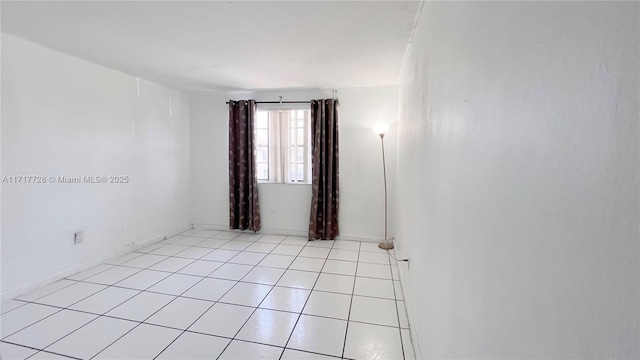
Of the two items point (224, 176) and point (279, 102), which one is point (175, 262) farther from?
point (279, 102)

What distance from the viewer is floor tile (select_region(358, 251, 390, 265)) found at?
11.1 feet

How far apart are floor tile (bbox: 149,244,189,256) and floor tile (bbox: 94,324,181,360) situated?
1.70 m

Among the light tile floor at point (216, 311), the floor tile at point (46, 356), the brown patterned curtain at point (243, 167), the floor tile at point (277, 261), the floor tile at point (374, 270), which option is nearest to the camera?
the floor tile at point (46, 356)

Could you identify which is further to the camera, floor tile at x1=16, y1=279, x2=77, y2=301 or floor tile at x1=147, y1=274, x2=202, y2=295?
floor tile at x1=147, y1=274, x2=202, y2=295

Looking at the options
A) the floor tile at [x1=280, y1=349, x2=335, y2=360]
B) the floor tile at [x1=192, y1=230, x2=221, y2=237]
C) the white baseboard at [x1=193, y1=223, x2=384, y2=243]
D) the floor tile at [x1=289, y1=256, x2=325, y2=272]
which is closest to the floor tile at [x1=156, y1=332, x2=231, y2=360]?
the floor tile at [x1=280, y1=349, x2=335, y2=360]

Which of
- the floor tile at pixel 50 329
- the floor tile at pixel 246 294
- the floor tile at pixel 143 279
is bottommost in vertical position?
the floor tile at pixel 50 329

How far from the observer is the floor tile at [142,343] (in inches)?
69.4

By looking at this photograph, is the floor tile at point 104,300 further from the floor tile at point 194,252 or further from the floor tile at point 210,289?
the floor tile at point 194,252

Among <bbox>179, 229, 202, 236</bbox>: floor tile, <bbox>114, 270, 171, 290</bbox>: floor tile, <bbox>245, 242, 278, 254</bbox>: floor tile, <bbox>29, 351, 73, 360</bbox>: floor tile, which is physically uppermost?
<bbox>179, 229, 202, 236</bbox>: floor tile

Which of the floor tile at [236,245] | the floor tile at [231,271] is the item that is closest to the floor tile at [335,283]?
the floor tile at [231,271]

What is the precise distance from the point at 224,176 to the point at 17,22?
112 inches

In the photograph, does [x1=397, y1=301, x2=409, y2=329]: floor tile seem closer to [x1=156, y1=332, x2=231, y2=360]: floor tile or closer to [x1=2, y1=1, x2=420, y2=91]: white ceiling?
[x1=156, y1=332, x2=231, y2=360]: floor tile

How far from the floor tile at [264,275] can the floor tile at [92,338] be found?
105 centimetres

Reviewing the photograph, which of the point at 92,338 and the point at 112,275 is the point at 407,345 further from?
the point at 112,275
